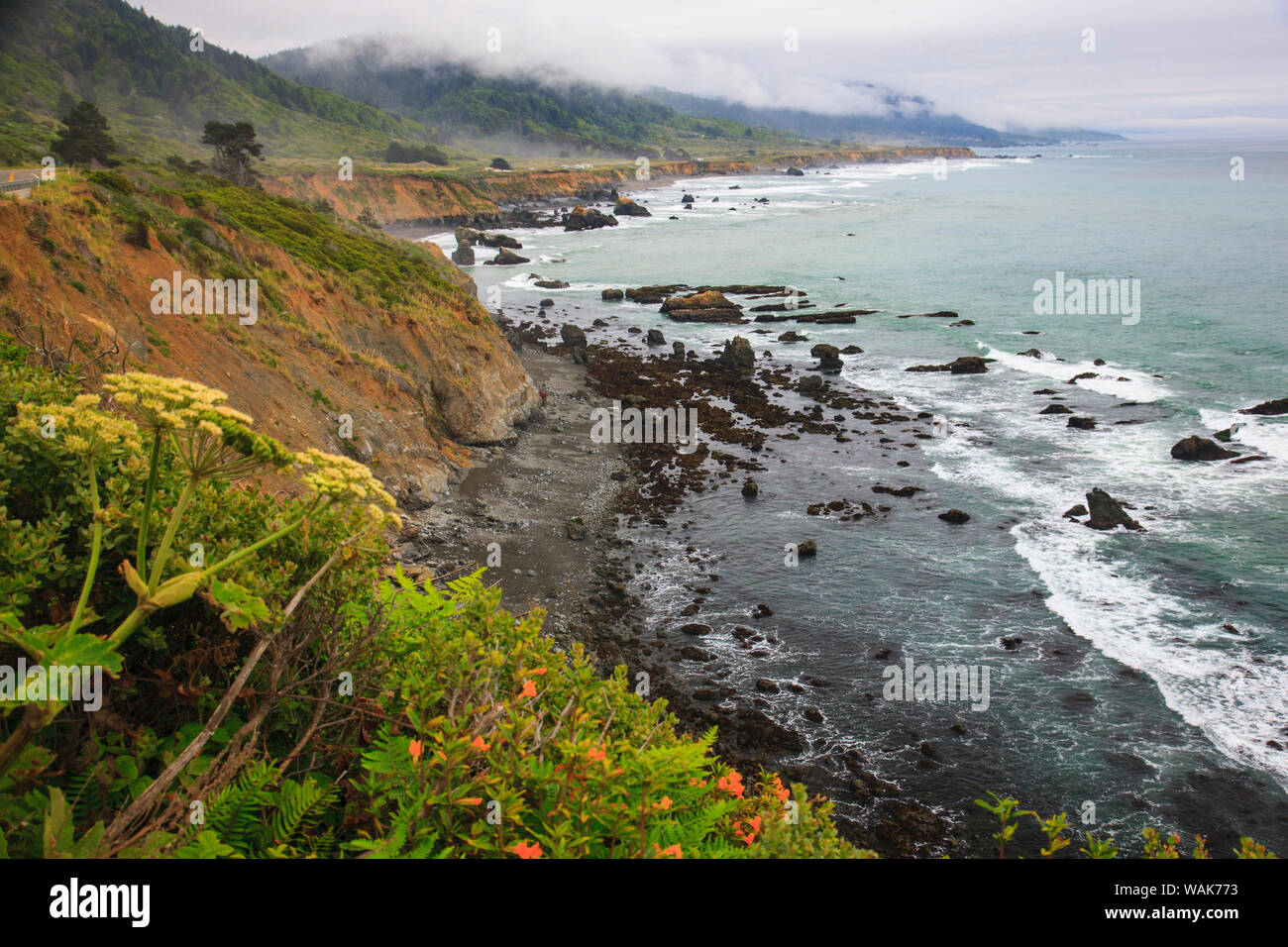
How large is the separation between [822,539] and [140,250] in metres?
21.0

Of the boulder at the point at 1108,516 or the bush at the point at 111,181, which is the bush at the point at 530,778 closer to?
the bush at the point at 111,181

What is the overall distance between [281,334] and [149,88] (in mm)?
137436

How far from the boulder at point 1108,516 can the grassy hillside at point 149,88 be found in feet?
288

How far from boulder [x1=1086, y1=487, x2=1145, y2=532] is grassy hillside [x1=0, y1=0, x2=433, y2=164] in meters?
87.8

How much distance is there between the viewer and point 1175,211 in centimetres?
10769

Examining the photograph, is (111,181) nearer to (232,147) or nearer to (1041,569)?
(1041,569)

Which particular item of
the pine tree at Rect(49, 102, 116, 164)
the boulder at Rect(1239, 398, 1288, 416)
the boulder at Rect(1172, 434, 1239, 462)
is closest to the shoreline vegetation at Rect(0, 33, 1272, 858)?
the boulder at Rect(1172, 434, 1239, 462)

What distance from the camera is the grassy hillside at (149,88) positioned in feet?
310

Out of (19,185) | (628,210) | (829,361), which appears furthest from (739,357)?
(628,210)

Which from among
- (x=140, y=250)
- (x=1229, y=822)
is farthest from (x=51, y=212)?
(x=1229, y=822)

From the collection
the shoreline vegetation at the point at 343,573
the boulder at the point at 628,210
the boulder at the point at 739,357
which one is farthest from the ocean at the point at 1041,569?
the boulder at the point at 628,210

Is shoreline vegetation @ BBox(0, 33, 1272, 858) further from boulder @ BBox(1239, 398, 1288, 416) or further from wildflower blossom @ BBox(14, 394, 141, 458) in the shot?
boulder @ BBox(1239, 398, 1288, 416)

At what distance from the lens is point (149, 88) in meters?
125
